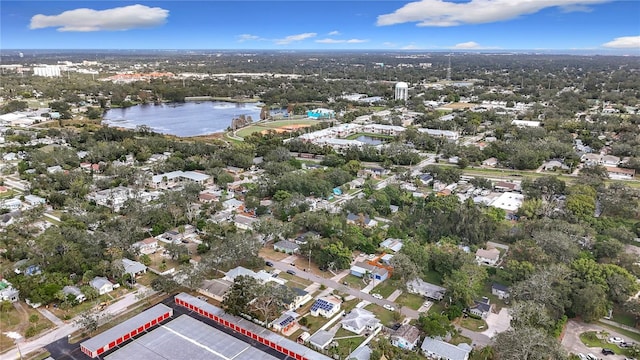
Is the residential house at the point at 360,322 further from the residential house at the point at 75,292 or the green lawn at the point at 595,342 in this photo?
the residential house at the point at 75,292

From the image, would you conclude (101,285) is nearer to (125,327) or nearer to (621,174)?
(125,327)

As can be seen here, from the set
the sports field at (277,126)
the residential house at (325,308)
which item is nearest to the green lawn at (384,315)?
the residential house at (325,308)

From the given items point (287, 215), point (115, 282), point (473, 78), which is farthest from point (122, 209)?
point (473, 78)

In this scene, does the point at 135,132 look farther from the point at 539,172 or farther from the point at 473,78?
the point at 473,78

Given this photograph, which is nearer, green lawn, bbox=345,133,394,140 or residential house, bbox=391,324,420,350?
residential house, bbox=391,324,420,350

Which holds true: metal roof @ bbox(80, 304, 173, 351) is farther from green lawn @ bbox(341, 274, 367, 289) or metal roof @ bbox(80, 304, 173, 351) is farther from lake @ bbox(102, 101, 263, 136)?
lake @ bbox(102, 101, 263, 136)

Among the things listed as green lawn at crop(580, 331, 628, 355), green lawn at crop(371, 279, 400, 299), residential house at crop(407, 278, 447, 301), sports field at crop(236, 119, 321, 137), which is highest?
sports field at crop(236, 119, 321, 137)

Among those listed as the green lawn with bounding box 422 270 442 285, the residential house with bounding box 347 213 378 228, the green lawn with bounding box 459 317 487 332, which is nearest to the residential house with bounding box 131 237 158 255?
the residential house with bounding box 347 213 378 228
